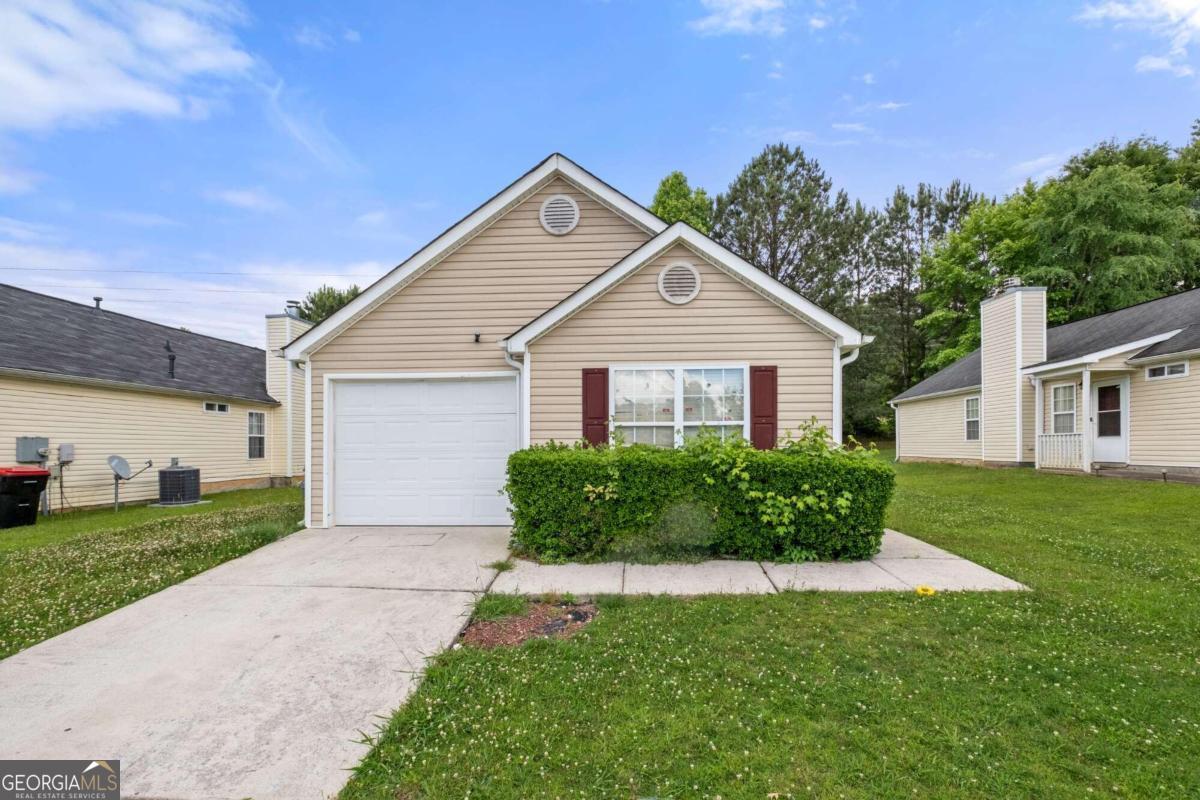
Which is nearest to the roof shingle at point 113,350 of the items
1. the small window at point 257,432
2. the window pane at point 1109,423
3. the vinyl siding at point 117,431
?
the vinyl siding at point 117,431

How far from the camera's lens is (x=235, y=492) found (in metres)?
13.2

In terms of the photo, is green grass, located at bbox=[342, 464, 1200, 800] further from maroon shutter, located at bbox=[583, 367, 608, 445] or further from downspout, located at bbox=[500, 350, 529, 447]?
downspout, located at bbox=[500, 350, 529, 447]

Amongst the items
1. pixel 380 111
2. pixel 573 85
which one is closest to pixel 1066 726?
pixel 573 85

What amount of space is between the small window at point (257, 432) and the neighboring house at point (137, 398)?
0.03 meters

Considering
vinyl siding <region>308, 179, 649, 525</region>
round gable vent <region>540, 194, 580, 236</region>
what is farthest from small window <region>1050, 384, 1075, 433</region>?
round gable vent <region>540, 194, 580, 236</region>

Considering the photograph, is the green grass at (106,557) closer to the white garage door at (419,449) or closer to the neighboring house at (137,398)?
the white garage door at (419,449)

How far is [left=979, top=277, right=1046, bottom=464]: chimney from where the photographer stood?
547 inches

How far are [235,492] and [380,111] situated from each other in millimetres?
10900

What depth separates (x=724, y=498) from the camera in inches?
212

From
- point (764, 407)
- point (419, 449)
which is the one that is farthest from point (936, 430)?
point (419, 449)

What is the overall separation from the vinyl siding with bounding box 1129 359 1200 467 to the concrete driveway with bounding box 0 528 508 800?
1489cm

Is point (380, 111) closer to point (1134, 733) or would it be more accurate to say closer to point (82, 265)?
point (1134, 733)

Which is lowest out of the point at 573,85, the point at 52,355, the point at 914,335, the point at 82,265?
the point at 52,355

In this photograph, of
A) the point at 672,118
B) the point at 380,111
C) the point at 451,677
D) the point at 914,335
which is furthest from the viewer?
the point at 914,335
